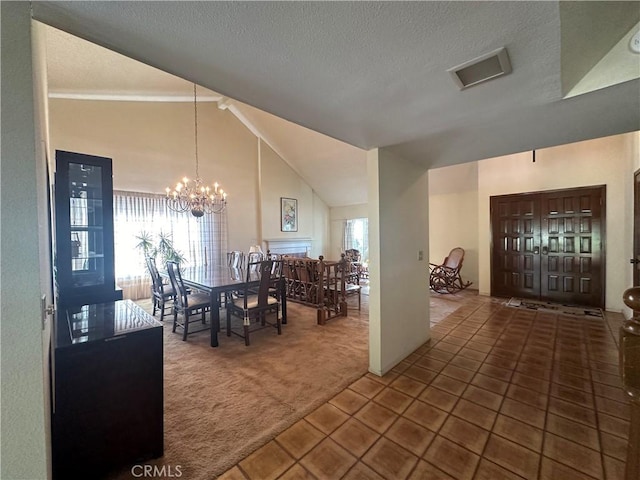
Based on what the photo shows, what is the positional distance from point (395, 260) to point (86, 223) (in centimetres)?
278

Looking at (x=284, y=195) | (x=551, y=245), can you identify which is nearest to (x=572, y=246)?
(x=551, y=245)

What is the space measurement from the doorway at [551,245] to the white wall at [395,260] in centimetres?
315

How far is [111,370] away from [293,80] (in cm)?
191

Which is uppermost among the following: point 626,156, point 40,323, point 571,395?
point 626,156

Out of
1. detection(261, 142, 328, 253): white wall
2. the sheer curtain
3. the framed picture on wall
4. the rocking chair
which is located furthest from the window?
the sheer curtain

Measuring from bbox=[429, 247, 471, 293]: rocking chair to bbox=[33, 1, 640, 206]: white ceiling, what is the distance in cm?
393

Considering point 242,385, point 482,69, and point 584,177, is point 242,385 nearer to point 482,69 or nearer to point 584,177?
point 482,69

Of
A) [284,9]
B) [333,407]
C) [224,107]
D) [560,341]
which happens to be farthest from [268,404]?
[224,107]

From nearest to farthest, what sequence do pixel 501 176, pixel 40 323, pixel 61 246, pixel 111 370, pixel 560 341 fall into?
pixel 40 323
pixel 111 370
pixel 61 246
pixel 560 341
pixel 501 176

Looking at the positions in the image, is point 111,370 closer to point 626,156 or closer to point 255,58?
point 255,58

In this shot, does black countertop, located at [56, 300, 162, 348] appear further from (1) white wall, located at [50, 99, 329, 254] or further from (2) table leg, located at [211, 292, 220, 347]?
(1) white wall, located at [50, 99, 329, 254]

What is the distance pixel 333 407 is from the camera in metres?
2.08

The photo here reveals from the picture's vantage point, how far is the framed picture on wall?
775cm

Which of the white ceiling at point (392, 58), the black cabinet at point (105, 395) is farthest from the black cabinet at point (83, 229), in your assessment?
the white ceiling at point (392, 58)
